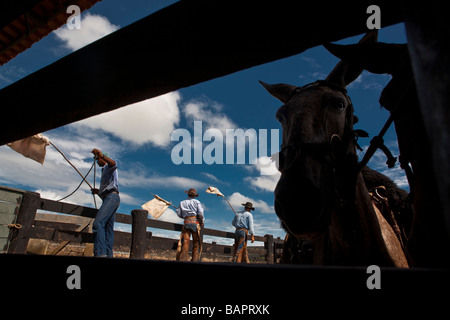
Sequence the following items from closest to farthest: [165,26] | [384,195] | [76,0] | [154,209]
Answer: [165,26] → [384,195] → [76,0] → [154,209]

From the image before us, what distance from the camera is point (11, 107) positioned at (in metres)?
1.36

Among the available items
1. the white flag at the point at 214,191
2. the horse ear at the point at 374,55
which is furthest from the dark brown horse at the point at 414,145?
the white flag at the point at 214,191

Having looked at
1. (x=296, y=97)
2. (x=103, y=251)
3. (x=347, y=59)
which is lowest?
(x=103, y=251)

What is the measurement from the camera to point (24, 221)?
5.10 m

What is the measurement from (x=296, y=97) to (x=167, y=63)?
1.69 metres

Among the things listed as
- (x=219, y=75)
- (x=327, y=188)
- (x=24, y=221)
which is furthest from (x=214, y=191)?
(x=219, y=75)

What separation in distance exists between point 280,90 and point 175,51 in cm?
225

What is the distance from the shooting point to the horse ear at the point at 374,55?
136 centimetres

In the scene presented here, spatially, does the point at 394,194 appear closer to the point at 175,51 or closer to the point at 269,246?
the point at 175,51

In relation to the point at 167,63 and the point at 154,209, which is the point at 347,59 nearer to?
the point at 167,63

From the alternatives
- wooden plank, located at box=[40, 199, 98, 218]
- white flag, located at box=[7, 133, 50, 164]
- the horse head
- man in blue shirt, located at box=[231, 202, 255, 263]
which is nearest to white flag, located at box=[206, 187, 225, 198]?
man in blue shirt, located at box=[231, 202, 255, 263]

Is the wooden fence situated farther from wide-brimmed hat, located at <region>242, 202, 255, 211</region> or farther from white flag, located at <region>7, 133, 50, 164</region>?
wide-brimmed hat, located at <region>242, 202, 255, 211</region>

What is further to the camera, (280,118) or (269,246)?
(269,246)
